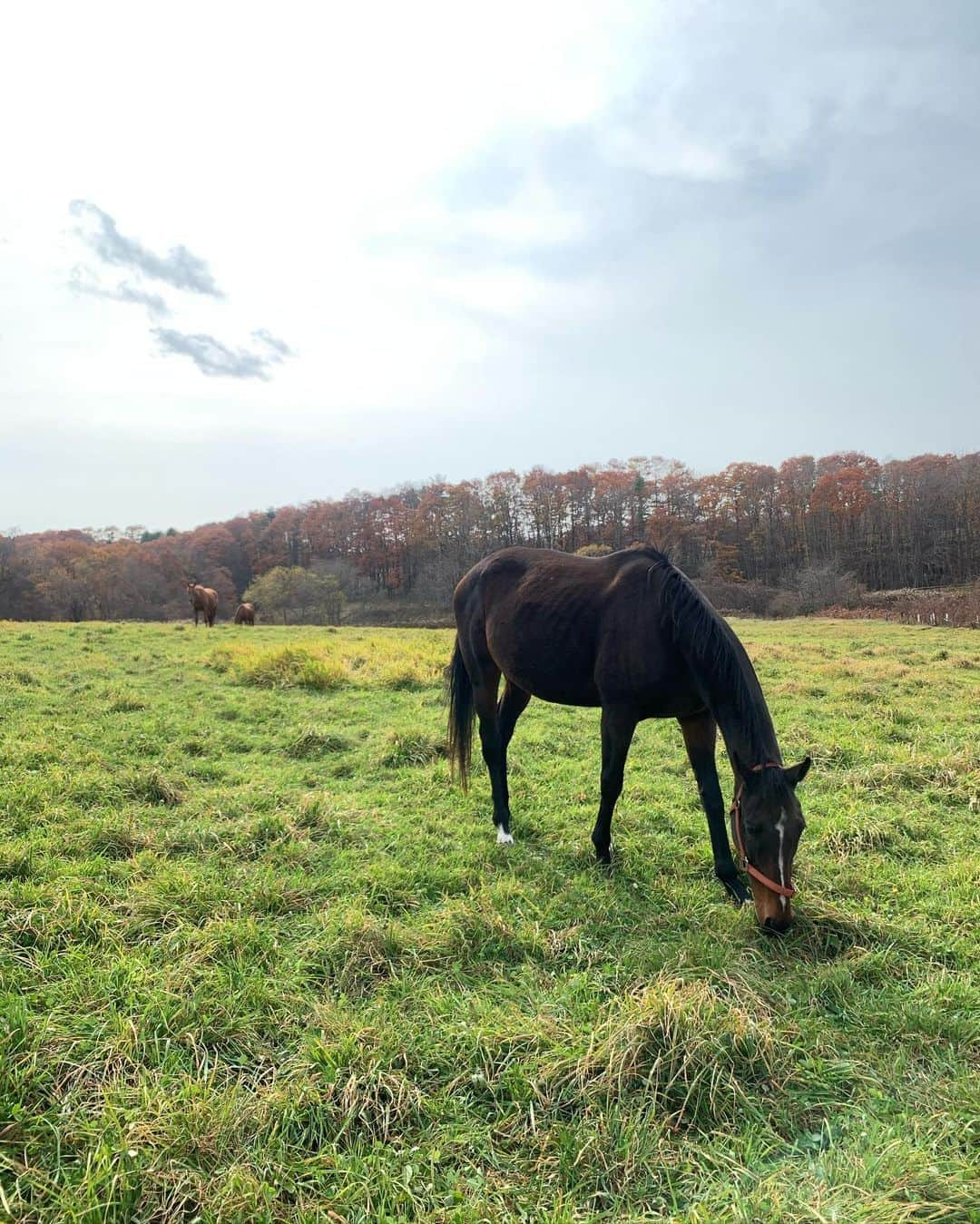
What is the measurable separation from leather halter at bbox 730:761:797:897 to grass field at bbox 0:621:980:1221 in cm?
32

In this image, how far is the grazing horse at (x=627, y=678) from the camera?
10.4 ft

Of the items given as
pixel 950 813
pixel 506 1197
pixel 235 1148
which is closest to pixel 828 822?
pixel 950 813

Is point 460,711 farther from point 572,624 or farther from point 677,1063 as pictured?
point 677,1063

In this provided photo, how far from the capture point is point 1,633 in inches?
691


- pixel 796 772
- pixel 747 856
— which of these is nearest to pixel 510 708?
pixel 747 856

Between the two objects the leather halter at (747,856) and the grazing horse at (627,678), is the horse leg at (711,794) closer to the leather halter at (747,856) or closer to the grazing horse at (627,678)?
the grazing horse at (627,678)

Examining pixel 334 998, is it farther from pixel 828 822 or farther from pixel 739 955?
pixel 828 822

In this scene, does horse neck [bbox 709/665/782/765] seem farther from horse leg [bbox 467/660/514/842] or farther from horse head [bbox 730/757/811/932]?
horse leg [bbox 467/660/514/842]

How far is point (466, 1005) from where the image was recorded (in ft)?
8.61

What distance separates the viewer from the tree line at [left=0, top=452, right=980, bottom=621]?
5144cm

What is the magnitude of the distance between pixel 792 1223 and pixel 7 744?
722 centimetres

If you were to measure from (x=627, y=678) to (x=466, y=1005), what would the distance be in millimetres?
2230

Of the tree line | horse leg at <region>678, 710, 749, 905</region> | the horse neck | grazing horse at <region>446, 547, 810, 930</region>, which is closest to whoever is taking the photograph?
grazing horse at <region>446, 547, 810, 930</region>

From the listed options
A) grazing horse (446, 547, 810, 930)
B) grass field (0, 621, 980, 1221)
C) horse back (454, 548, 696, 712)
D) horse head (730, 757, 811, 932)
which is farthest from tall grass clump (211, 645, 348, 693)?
horse head (730, 757, 811, 932)
